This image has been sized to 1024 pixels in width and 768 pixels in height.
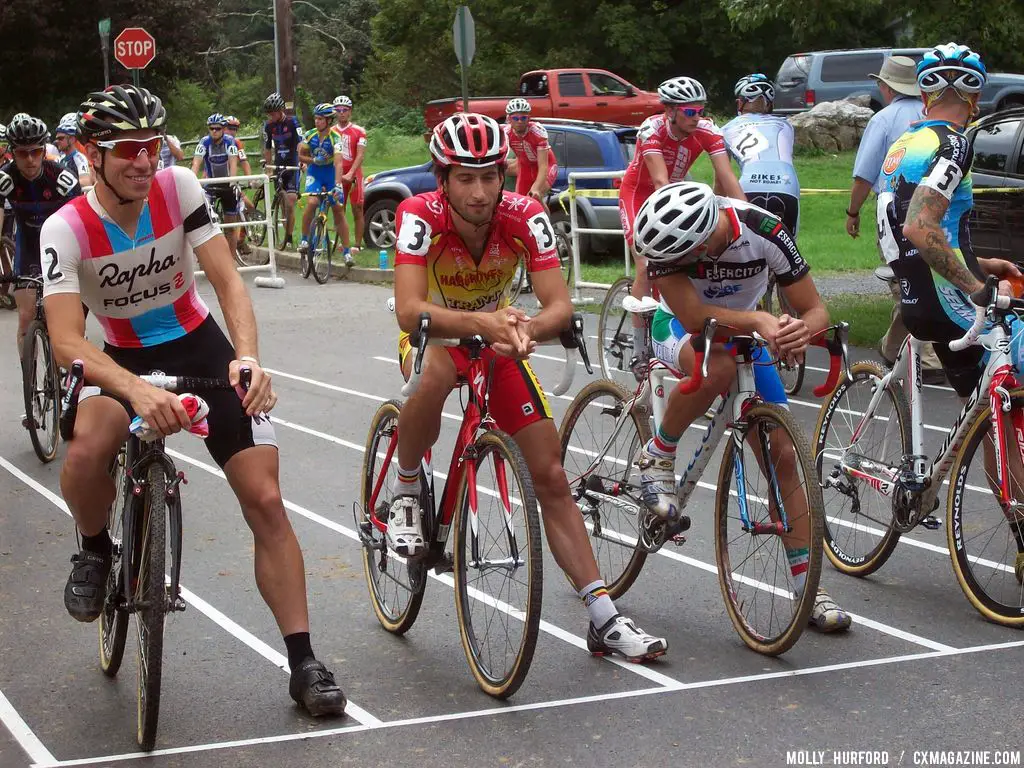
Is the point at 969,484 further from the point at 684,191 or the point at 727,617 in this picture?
the point at 684,191

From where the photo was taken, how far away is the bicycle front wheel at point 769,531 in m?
5.50

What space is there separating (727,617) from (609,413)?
1.06 meters

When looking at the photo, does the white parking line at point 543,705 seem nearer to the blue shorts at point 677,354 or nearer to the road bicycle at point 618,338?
the blue shorts at point 677,354

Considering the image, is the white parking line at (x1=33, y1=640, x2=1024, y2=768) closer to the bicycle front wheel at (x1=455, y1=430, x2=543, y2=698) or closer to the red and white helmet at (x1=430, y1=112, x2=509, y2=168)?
the bicycle front wheel at (x1=455, y1=430, x2=543, y2=698)

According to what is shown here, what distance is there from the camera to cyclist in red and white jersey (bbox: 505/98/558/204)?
16453 mm

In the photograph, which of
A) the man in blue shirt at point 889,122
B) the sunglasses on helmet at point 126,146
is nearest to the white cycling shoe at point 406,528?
the sunglasses on helmet at point 126,146

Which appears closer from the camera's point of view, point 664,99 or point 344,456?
point 344,456

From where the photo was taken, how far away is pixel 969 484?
305 inches

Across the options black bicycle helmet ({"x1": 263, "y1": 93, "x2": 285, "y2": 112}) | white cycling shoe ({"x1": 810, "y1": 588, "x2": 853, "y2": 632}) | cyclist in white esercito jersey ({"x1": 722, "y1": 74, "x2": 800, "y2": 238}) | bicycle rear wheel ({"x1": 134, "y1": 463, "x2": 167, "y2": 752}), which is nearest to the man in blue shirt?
cyclist in white esercito jersey ({"x1": 722, "y1": 74, "x2": 800, "y2": 238})

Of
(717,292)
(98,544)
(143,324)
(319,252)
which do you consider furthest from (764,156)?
(319,252)

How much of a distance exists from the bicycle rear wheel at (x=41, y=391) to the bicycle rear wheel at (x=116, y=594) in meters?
4.40

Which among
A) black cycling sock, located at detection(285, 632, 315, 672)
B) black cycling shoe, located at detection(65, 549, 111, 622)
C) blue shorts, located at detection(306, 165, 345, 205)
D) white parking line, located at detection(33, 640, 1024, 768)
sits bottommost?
white parking line, located at detection(33, 640, 1024, 768)

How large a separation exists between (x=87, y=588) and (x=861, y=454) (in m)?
3.46

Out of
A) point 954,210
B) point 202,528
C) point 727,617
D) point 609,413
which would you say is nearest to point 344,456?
point 202,528
